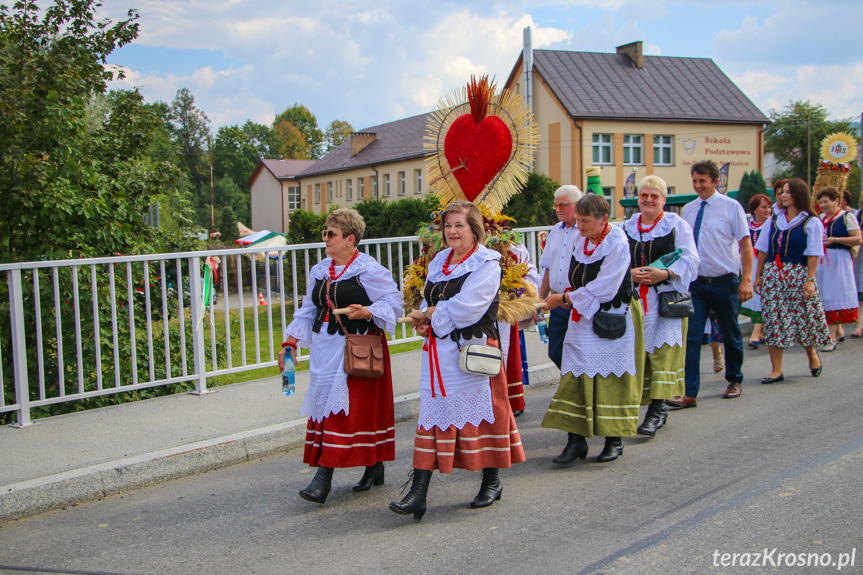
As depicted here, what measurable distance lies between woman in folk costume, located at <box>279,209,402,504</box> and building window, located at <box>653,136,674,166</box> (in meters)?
43.2

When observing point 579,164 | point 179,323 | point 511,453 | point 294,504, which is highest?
point 579,164

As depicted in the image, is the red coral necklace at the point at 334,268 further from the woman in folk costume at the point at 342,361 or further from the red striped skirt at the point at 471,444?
the red striped skirt at the point at 471,444

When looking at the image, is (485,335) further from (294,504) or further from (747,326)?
(747,326)

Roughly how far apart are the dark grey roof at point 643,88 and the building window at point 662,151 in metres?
1.35

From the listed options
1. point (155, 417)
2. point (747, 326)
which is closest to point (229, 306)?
point (155, 417)

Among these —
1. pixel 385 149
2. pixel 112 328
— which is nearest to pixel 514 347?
pixel 112 328

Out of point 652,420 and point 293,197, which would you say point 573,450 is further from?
point 293,197

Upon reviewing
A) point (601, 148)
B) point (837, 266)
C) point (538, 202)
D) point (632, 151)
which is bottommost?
point (837, 266)

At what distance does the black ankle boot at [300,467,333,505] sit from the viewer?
4.60 m

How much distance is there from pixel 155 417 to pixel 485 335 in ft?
11.4

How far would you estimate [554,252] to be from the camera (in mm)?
6355

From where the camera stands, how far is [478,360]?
4305 mm

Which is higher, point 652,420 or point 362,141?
point 362,141

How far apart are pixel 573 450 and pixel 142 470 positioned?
121 inches
